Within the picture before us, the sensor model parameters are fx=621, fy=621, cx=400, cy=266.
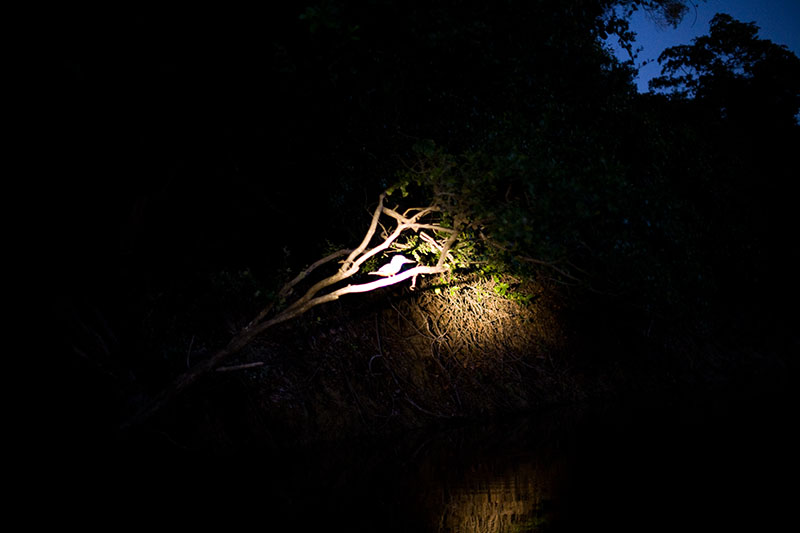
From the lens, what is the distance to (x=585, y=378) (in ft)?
40.5

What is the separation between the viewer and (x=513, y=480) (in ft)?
18.6

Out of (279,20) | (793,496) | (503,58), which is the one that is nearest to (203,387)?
(279,20)

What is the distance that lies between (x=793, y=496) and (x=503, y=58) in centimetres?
516

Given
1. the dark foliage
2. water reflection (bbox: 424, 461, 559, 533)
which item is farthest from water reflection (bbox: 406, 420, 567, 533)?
the dark foliage

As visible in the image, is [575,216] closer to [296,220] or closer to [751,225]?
[296,220]

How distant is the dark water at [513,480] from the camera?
452 centimetres

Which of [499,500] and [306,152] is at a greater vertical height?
[306,152]

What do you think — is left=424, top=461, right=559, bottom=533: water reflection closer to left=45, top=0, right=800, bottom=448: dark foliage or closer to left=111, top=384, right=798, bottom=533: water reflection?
left=111, top=384, right=798, bottom=533: water reflection

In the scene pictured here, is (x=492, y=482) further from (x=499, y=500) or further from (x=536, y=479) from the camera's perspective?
(x=499, y=500)

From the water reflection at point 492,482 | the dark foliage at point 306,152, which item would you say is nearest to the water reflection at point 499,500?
the water reflection at point 492,482

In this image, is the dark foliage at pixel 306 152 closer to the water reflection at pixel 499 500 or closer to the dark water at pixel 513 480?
the dark water at pixel 513 480

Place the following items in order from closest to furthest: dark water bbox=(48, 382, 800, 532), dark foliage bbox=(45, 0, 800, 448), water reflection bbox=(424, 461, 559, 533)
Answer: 1. water reflection bbox=(424, 461, 559, 533)
2. dark water bbox=(48, 382, 800, 532)
3. dark foliage bbox=(45, 0, 800, 448)

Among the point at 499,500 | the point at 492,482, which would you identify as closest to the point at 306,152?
the point at 492,482

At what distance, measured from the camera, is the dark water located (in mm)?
4520
